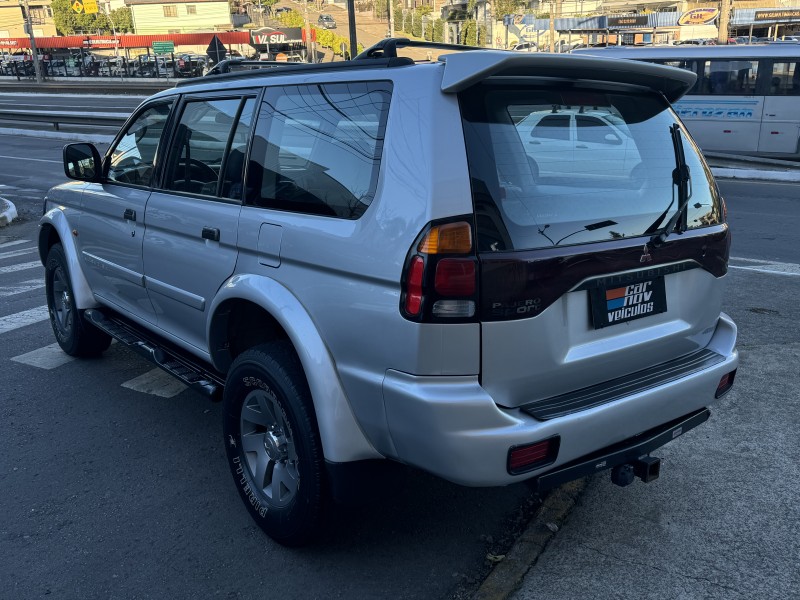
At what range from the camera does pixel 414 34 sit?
105 metres

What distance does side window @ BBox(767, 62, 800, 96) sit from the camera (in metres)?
17.6

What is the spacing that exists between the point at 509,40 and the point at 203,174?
76.3 meters

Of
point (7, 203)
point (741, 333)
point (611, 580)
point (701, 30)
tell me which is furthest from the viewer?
point (701, 30)

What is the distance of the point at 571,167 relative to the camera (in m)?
2.88

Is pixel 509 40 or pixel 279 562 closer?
pixel 279 562

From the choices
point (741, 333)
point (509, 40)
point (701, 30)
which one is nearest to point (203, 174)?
point (741, 333)

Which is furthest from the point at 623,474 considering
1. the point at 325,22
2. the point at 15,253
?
the point at 325,22

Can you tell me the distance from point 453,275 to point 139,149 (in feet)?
9.19

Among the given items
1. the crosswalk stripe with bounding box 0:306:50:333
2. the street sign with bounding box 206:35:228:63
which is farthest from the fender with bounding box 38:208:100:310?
the street sign with bounding box 206:35:228:63

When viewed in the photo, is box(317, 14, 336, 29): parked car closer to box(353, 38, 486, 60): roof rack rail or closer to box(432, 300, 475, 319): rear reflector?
box(353, 38, 486, 60): roof rack rail

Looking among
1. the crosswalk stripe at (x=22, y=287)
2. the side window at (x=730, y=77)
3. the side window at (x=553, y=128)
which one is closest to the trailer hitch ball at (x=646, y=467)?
the side window at (x=553, y=128)

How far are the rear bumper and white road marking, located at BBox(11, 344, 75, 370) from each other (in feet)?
12.7

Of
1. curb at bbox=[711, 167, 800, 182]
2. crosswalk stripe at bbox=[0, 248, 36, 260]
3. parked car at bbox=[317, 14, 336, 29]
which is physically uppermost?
parked car at bbox=[317, 14, 336, 29]

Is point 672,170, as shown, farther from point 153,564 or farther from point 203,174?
point 153,564
